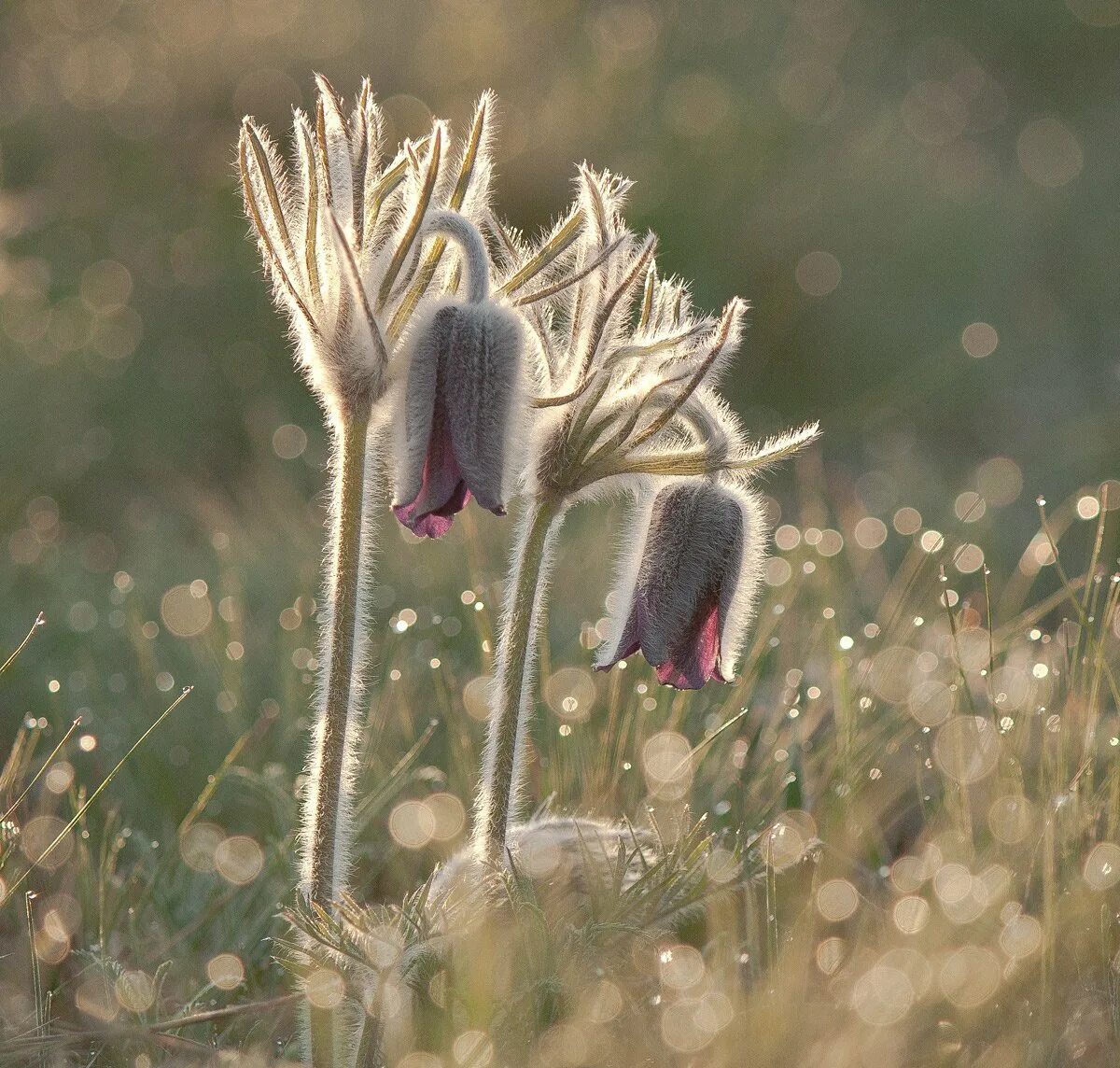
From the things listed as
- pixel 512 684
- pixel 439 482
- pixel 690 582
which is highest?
pixel 439 482

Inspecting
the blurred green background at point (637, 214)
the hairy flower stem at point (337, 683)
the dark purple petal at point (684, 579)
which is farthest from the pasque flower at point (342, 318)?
the blurred green background at point (637, 214)

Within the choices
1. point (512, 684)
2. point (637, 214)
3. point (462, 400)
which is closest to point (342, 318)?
point (462, 400)

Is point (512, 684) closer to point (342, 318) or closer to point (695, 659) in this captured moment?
point (695, 659)

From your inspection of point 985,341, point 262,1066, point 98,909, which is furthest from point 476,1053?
point 985,341

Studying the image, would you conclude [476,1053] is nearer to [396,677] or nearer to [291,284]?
[291,284]

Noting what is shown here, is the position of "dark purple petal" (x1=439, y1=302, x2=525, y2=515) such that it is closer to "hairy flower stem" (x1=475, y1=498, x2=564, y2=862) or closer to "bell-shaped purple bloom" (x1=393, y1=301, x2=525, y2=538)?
"bell-shaped purple bloom" (x1=393, y1=301, x2=525, y2=538)

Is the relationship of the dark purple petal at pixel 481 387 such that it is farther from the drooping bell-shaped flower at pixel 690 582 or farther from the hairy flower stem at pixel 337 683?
the drooping bell-shaped flower at pixel 690 582
